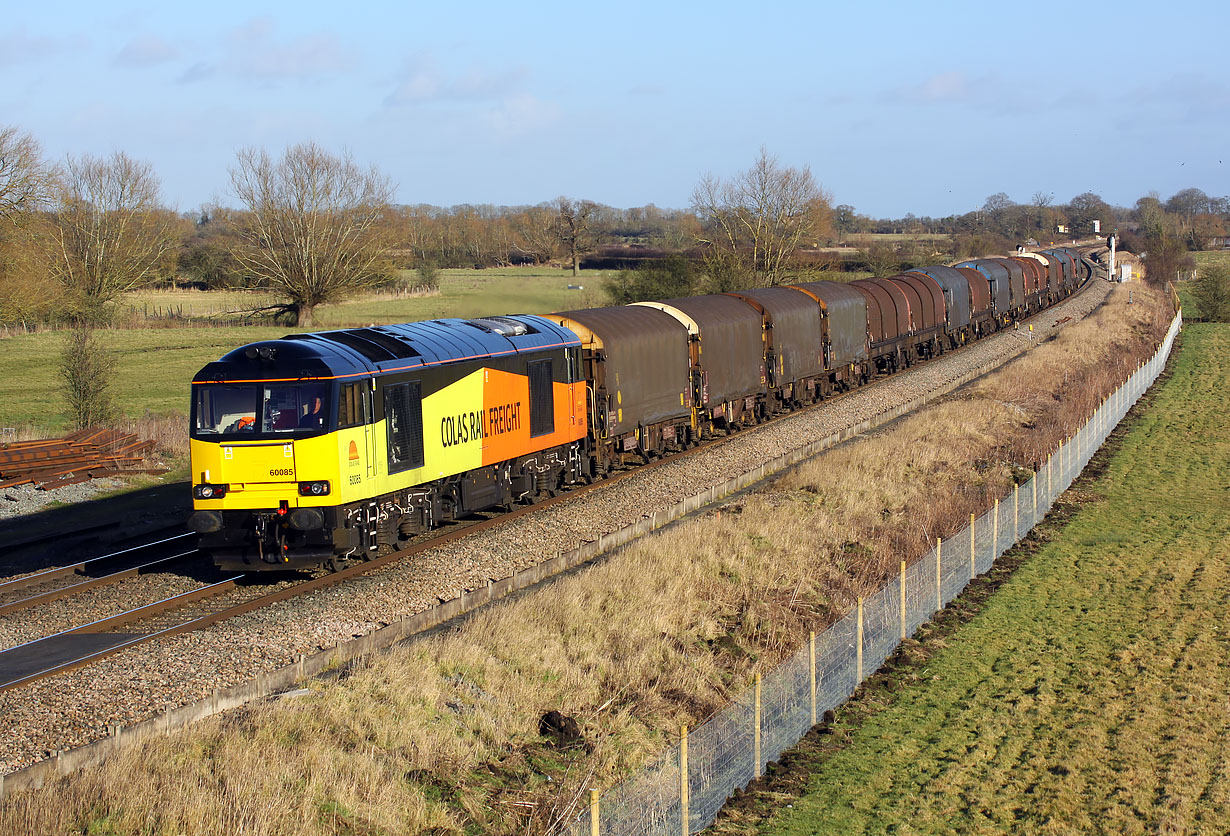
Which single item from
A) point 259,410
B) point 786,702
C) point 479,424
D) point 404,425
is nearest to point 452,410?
point 479,424

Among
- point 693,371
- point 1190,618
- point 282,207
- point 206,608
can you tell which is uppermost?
point 282,207

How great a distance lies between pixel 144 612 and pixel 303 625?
2.62 metres

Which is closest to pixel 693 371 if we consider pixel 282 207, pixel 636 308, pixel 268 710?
pixel 636 308

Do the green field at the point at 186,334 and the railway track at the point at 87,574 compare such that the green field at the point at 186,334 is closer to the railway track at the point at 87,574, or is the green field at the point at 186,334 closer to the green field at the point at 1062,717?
the railway track at the point at 87,574

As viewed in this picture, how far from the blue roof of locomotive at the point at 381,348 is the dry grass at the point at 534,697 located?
14.6 feet

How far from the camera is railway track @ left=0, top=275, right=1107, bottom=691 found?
517 inches

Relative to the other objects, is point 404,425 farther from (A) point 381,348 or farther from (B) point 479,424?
(B) point 479,424

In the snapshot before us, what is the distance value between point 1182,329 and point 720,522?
192ft

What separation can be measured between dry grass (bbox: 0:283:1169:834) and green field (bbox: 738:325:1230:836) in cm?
169

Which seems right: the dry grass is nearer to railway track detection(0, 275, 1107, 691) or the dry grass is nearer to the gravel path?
the gravel path

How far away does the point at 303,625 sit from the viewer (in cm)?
1412

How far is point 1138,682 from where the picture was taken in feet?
47.6

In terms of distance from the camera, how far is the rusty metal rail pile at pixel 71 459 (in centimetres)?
2466

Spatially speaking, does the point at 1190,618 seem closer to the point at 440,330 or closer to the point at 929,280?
the point at 440,330
